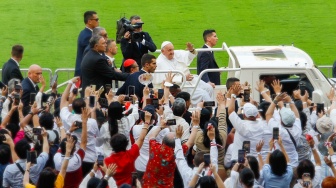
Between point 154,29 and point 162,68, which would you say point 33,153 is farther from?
point 154,29

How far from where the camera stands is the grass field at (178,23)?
25.2 metres

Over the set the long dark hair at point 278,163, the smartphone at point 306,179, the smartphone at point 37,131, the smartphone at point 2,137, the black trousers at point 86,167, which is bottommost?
the black trousers at point 86,167

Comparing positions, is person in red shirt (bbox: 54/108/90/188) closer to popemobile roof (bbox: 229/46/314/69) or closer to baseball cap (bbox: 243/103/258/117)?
baseball cap (bbox: 243/103/258/117)

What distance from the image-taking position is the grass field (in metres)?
25.2

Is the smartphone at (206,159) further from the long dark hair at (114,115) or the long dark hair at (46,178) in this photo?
the long dark hair at (114,115)

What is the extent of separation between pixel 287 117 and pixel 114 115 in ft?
6.17

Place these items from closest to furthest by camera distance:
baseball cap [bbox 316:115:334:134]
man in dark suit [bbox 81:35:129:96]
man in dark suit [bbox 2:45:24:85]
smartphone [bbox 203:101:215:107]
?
baseball cap [bbox 316:115:334:134] → smartphone [bbox 203:101:215:107] → man in dark suit [bbox 81:35:129:96] → man in dark suit [bbox 2:45:24:85]

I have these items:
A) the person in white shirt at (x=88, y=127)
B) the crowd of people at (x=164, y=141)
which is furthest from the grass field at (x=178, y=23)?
the person in white shirt at (x=88, y=127)

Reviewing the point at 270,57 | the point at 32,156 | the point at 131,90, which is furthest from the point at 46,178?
the point at 270,57

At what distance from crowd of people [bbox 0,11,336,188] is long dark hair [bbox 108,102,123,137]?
11 mm

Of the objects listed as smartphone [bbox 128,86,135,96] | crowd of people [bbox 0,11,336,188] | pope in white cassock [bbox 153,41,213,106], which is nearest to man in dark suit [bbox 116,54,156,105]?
crowd of people [bbox 0,11,336,188]

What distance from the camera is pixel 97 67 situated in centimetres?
1558

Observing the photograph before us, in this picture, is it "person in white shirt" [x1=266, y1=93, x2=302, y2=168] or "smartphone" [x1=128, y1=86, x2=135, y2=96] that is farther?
"smartphone" [x1=128, y1=86, x2=135, y2=96]

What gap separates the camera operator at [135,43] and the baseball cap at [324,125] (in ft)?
14.5
